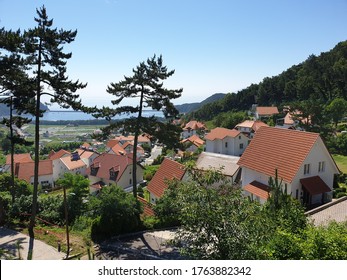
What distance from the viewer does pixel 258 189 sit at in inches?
813

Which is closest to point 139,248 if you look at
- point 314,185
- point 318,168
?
point 314,185

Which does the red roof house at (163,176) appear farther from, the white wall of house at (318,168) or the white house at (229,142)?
the white house at (229,142)

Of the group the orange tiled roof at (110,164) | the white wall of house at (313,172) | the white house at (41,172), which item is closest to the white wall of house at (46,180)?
the white house at (41,172)

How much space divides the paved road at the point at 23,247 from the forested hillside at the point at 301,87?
62827mm

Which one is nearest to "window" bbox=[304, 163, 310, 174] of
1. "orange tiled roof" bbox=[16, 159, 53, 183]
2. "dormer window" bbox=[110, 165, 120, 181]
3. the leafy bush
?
the leafy bush

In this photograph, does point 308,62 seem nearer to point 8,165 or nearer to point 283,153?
point 283,153

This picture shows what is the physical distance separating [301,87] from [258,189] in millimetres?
63943

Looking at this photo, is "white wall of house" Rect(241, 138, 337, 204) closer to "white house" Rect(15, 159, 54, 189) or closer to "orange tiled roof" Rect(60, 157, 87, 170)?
"white house" Rect(15, 159, 54, 189)

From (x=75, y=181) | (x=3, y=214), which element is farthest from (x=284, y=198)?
(x=75, y=181)

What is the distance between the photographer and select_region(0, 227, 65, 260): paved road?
12852 millimetres

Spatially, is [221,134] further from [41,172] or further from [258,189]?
[41,172]

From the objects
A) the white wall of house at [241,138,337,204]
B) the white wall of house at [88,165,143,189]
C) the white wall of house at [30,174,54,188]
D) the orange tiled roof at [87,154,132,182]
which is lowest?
the white wall of house at [30,174,54,188]

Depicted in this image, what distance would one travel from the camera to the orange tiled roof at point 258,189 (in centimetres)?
1986

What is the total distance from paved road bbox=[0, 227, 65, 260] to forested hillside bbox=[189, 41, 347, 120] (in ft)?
206
